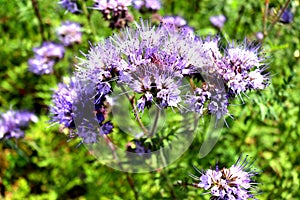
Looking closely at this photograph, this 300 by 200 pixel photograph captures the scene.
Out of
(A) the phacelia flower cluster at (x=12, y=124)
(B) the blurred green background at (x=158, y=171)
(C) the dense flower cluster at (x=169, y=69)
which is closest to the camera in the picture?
(C) the dense flower cluster at (x=169, y=69)

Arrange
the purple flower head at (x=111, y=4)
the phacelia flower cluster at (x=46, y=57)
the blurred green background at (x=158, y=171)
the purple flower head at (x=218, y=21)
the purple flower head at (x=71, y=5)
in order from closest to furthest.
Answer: the purple flower head at (x=111, y=4), the blurred green background at (x=158, y=171), the purple flower head at (x=71, y=5), the phacelia flower cluster at (x=46, y=57), the purple flower head at (x=218, y=21)

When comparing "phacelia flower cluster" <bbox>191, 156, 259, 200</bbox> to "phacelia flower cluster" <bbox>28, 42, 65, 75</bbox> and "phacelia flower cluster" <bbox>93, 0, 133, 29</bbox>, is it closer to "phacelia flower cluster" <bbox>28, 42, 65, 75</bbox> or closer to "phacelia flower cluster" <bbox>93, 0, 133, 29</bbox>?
"phacelia flower cluster" <bbox>93, 0, 133, 29</bbox>

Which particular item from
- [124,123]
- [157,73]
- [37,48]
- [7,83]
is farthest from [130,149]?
[7,83]

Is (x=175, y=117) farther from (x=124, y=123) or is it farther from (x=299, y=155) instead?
(x=299, y=155)

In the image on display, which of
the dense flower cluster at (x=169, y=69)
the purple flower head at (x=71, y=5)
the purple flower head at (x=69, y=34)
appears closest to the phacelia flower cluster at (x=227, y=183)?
the dense flower cluster at (x=169, y=69)

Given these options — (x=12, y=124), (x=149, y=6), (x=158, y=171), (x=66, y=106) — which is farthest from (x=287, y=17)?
(x=12, y=124)

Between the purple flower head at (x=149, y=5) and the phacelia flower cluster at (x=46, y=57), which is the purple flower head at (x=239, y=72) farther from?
the phacelia flower cluster at (x=46, y=57)
